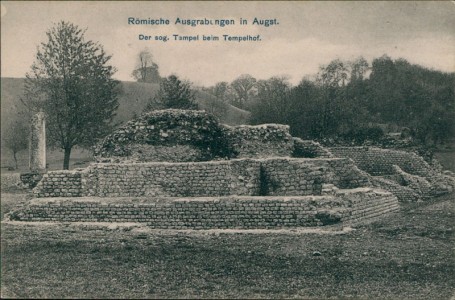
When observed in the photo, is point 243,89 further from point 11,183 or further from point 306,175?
point 306,175

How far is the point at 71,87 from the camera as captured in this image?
24141 mm

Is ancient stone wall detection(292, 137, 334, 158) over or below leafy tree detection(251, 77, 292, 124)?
below

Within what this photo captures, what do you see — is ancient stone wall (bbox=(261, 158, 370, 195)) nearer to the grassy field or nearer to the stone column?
the grassy field

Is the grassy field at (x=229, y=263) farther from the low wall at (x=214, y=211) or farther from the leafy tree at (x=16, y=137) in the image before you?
the leafy tree at (x=16, y=137)

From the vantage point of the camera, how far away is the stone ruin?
38.1 feet

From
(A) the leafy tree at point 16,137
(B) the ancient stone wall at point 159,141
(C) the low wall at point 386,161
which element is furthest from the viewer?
(A) the leafy tree at point 16,137

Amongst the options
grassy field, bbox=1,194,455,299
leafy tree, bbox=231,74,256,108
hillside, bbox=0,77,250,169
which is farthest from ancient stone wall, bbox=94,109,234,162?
leafy tree, bbox=231,74,256,108

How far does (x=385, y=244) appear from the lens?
9648 mm

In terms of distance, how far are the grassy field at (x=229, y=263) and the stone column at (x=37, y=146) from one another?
19.8 feet

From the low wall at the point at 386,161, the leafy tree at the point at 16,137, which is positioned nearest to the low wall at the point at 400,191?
the low wall at the point at 386,161

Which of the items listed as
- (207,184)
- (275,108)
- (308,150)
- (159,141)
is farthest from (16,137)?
(207,184)

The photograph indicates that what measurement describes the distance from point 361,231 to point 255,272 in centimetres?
382

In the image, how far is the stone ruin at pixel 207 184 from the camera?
1160 centimetres

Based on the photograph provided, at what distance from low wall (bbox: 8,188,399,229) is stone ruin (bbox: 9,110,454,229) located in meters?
0.02
